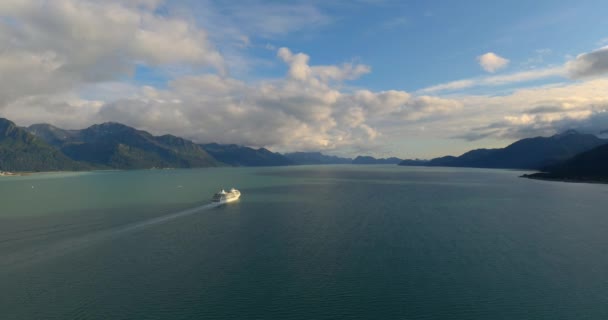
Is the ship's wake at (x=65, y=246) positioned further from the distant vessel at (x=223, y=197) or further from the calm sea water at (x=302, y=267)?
the distant vessel at (x=223, y=197)

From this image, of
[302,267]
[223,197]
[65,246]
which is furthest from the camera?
[223,197]

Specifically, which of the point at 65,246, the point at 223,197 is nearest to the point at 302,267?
the point at 65,246

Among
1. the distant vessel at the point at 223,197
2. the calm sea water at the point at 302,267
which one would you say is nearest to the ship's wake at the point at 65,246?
the calm sea water at the point at 302,267

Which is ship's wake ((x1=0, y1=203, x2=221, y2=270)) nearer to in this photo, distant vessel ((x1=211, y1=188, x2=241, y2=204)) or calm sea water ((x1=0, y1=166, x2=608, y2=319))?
calm sea water ((x1=0, y1=166, x2=608, y2=319))

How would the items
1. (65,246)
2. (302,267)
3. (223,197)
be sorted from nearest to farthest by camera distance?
(302,267)
(65,246)
(223,197)

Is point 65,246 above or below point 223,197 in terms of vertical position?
below

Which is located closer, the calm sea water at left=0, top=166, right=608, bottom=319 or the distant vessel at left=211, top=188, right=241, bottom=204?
the calm sea water at left=0, top=166, right=608, bottom=319

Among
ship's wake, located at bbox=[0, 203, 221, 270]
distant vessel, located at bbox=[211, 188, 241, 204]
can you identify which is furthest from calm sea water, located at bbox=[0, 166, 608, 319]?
distant vessel, located at bbox=[211, 188, 241, 204]

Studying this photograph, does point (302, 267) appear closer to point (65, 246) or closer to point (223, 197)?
point (65, 246)

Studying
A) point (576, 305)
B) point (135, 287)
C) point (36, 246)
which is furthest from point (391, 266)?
point (36, 246)
